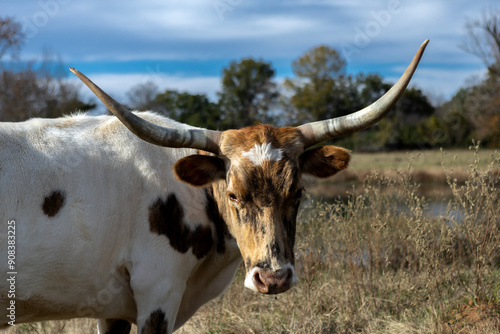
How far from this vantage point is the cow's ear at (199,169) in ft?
12.2

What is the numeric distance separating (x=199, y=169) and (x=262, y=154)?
569 millimetres

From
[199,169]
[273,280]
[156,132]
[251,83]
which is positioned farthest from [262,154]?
[251,83]

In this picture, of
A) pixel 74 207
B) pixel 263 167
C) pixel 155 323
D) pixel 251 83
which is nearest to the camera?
pixel 263 167

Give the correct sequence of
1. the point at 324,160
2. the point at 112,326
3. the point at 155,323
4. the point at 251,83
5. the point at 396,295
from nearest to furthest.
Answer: the point at 155,323 → the point at 324,160 → the point at 112,326 → the point at 396,295 → the point at 251,83

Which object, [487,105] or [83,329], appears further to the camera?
[487,105]

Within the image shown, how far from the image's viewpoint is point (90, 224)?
359 centimetres

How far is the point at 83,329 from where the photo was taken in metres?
5.62

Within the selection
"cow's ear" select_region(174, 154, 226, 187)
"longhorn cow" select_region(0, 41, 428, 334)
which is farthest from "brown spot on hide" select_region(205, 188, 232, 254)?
"cow's ear" select_region(174, 154, 226, 187)

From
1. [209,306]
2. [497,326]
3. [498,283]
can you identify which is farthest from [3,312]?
[498,283]

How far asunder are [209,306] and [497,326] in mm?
3115

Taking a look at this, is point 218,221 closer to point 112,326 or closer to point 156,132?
point 156,132

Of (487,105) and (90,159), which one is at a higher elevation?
(487,105)

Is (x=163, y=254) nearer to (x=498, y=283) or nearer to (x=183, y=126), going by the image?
(x=183, y=126)

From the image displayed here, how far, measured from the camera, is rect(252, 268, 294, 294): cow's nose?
126 inches
